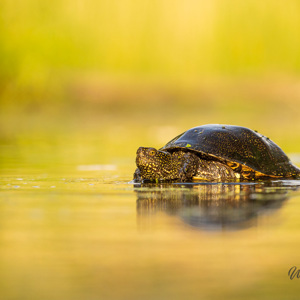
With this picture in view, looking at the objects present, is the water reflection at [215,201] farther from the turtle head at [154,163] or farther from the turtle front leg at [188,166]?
the turtle head at [154,163]

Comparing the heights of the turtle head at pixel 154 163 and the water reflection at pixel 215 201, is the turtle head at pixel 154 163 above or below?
above

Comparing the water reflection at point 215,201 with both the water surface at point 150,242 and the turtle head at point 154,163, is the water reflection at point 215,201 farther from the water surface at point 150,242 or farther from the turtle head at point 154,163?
the turtle head at point 154,163

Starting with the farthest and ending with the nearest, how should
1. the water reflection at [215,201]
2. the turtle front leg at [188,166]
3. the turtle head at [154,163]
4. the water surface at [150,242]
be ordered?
the turtle head at [154,163], the turtle front leg at [188,166], the water reflection at [215,201], the water surface at [150,242]

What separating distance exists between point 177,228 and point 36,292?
2340mm

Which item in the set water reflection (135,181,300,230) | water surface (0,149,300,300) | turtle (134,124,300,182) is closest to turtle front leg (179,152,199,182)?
turtle (134,124,300,182)

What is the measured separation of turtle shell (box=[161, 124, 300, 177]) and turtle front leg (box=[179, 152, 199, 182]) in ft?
0.38

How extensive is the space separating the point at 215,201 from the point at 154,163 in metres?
2.69

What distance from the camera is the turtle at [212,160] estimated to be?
35.9ft

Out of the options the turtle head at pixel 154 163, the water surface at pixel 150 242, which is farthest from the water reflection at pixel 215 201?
the turtle head at pixel 154 163

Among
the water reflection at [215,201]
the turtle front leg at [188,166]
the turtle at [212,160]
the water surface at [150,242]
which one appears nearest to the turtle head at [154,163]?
the turtle at [212,160]

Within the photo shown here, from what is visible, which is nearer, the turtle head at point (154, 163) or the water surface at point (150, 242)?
the water surface at point (150, 242)

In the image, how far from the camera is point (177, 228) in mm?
6598

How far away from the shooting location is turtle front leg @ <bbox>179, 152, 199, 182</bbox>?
1086 cm

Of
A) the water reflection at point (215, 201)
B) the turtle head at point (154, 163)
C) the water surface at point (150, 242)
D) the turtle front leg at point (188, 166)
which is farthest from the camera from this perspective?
the turtle head at point (154, 163)
